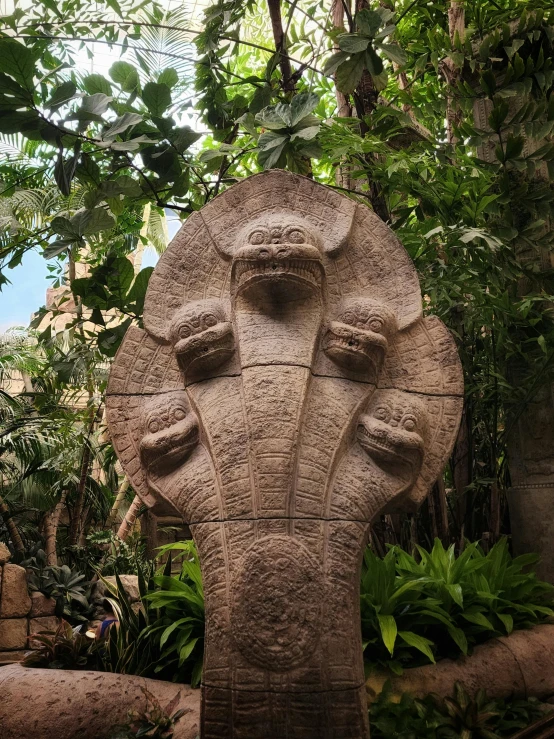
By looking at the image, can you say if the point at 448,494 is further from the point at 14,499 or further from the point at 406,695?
the point at 14,499

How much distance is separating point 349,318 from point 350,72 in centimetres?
113

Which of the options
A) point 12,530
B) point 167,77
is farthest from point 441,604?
point 12,530

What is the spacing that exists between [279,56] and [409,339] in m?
2.37

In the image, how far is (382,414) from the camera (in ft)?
8.81

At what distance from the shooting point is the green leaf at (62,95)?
8.90ft

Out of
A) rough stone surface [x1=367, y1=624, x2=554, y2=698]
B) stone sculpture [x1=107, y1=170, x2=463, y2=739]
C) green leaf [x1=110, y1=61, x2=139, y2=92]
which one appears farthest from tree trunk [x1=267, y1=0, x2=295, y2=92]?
rough stone surface [x1=367, y1=624, x2=554, y2=698]

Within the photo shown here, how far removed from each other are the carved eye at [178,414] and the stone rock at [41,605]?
463 cm

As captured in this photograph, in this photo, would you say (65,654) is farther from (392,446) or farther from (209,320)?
(392,446)

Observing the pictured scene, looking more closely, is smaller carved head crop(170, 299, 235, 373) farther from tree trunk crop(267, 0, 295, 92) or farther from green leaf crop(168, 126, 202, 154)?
tree trunk crop(267, 0, 295, 92)

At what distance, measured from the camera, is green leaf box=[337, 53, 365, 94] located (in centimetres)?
299

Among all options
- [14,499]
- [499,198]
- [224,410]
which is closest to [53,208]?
[14,499]

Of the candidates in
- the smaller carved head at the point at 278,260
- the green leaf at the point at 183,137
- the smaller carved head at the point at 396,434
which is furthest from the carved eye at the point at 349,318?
the green leaf at the point at 183,137

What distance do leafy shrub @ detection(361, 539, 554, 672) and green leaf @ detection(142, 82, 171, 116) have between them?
2.52 metres

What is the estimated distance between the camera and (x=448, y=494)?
5027mm
